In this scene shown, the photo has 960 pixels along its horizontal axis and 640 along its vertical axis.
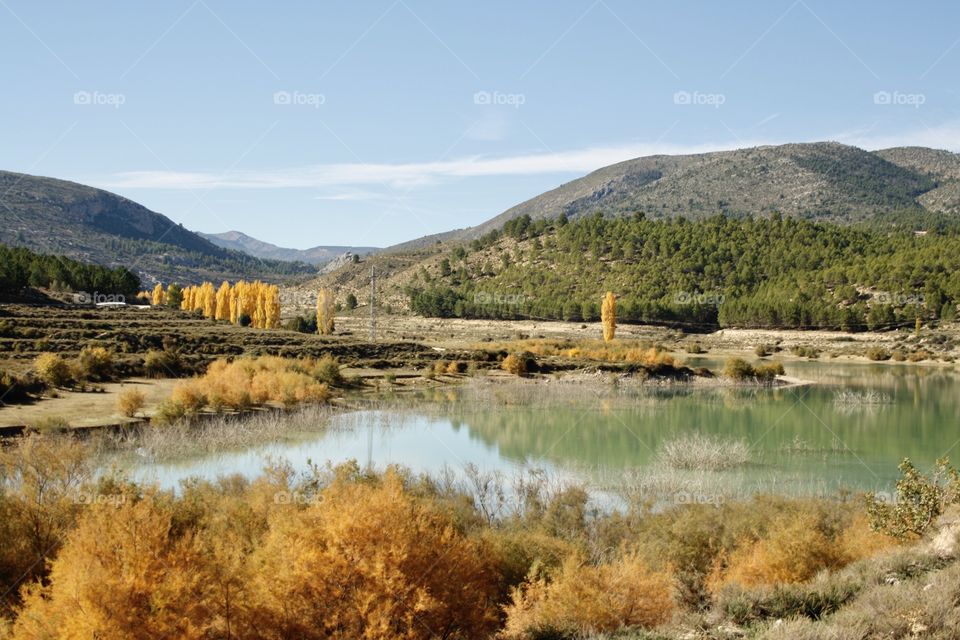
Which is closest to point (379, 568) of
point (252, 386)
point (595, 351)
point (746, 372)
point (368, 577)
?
point (368, 577)

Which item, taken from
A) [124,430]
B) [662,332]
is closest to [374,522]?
[124,430]

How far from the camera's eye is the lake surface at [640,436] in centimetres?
2406

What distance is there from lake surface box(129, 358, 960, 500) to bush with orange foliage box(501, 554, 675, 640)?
7.64 metres

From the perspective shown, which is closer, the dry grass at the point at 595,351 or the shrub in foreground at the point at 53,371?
the shrub in foreground at the point at 53,371

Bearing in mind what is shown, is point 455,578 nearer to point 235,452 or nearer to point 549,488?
point 549,488

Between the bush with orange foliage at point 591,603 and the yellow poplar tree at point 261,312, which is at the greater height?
the yellow poplar tree at point 261,312

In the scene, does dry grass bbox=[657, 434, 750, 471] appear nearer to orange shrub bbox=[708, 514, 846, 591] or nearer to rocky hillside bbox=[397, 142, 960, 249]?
orange shrub bbox=[708, 514, 846, 591]

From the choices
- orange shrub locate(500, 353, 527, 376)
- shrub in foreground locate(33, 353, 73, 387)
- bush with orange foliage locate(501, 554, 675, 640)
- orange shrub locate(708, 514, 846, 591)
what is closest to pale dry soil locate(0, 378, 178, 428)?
shrub in foreground locate(33, 353, 73, 387)

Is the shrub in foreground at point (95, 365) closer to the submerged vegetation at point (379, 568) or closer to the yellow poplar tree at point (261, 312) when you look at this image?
the submerged vegetation at point (379, 568)

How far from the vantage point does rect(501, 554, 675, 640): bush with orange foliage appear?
38.2 feet

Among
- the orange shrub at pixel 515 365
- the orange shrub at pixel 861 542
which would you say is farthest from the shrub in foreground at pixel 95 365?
the orange shrub at pixel 861 542

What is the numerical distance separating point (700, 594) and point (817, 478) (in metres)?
13.3

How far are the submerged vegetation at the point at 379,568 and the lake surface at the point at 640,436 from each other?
5405 mm

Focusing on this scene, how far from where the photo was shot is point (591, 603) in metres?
11.9
